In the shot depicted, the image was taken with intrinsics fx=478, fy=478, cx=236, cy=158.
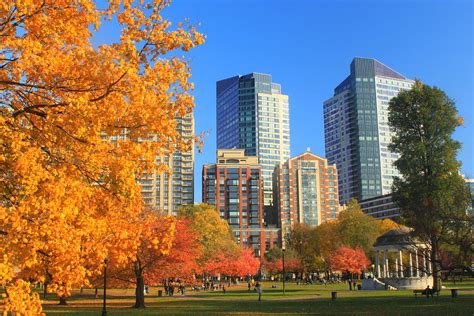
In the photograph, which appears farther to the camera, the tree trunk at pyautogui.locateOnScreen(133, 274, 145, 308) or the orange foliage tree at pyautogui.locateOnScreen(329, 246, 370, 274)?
the orange foliage tree at pyautogui.locateOnScreen(329, 246, 370, 274)

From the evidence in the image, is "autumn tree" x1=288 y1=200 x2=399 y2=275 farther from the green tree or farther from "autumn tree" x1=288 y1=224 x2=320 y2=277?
the green tree

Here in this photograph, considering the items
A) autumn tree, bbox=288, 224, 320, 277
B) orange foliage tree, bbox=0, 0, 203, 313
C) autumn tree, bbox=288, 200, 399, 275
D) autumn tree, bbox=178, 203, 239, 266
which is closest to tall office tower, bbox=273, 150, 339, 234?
autumn tree, bbox=288, 200, 399, 275

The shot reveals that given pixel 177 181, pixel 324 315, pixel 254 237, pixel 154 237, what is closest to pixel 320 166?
pixel 254 237

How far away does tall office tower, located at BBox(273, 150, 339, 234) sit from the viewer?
18900 centimetres

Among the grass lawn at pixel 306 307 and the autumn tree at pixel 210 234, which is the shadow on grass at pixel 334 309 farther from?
the autumn tree at pixel 210 234

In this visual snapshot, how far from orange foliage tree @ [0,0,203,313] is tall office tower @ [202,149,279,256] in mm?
175438

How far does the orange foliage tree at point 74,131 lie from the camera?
7785 mm

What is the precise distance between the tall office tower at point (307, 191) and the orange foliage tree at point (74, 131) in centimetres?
18152

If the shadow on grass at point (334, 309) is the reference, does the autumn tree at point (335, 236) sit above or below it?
above

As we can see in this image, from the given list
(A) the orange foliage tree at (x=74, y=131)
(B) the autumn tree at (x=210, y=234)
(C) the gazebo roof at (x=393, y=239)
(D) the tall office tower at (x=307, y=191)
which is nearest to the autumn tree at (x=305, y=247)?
(B) the autumn tree at (x=210, y=234)

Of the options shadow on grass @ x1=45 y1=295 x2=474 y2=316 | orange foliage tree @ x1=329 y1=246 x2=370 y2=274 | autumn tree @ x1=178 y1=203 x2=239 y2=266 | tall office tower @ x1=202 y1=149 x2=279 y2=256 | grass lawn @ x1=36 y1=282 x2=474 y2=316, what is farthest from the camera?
tall office tower @ x1=202 y1=149 x2=279 y2=256

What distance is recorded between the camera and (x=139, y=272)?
36875mm

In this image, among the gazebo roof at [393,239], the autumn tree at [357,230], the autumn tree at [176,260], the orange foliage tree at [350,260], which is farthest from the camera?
the autumn tree at [357,230]

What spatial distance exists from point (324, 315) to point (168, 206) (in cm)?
15836
